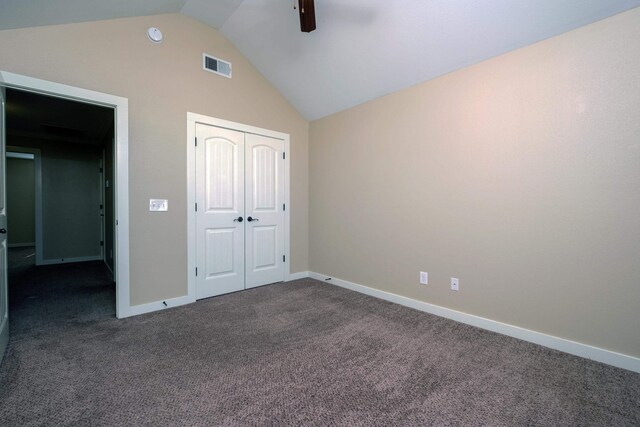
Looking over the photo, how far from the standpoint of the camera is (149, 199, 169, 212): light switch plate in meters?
2.85

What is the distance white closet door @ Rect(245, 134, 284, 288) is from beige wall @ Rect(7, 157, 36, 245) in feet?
22.6

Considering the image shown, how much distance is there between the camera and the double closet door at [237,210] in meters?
3.25

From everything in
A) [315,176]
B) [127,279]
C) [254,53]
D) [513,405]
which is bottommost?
[513,405]

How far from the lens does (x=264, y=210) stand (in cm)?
381

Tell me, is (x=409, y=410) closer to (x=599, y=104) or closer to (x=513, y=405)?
(x=513, y=405)

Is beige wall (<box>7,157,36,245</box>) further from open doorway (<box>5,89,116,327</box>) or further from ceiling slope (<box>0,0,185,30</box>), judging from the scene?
ceiling slope (<box>0,0,185,30</box>)

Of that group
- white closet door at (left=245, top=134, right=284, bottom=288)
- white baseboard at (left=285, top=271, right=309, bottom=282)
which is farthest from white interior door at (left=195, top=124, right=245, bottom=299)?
white baseboard at (left=285, top=271, right=309, bottom=282)

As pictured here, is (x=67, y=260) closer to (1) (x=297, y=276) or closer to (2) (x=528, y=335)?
(1) (x=297, y=276)

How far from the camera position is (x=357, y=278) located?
3602mm

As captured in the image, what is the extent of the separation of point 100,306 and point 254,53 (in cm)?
347

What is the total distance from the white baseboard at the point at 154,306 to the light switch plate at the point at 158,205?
983 millimetres

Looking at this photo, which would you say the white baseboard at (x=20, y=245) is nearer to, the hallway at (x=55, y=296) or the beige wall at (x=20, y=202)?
the beige wall at (x=20, y=202)

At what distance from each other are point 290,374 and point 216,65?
11.1ft

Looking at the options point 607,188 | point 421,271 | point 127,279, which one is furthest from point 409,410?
point 127,279
